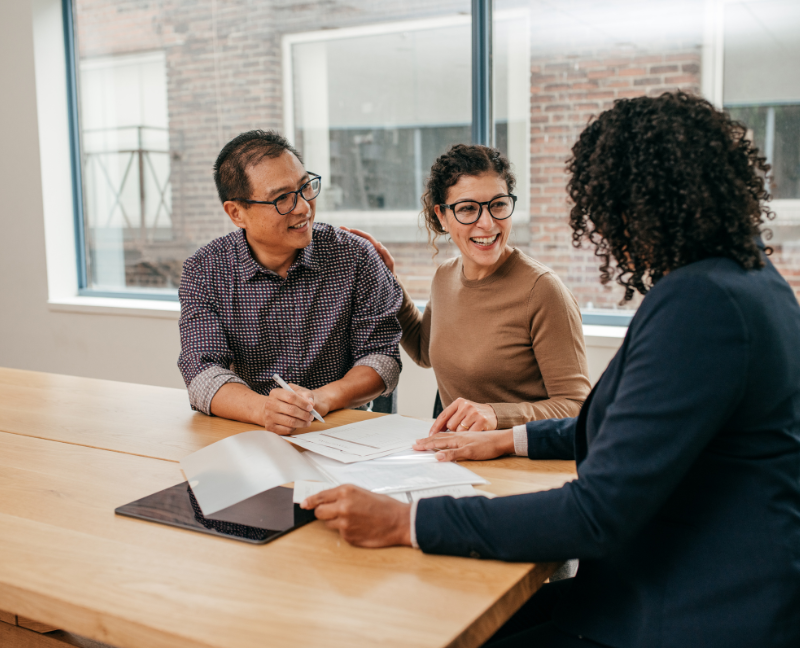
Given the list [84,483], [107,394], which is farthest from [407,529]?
[107,394]

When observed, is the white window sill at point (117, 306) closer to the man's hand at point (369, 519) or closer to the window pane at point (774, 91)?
the window pane at point (774, 91)

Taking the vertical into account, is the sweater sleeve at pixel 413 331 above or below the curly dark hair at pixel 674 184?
below

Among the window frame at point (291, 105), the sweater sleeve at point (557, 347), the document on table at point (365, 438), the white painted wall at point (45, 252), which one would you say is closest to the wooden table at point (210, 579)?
the document on table at point (365, 438)

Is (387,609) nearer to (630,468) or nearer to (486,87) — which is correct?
(630,468)

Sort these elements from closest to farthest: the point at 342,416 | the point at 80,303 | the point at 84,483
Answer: the point at 84,483, the point at 342,416, the point at 80,303

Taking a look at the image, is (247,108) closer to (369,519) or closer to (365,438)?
(365,438)

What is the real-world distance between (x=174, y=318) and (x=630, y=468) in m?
3.38

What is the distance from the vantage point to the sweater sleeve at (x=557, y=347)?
1639 mm

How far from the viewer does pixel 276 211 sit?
1896 millimetres

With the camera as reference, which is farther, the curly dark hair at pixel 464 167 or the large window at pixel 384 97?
the large window at pixel 384 97

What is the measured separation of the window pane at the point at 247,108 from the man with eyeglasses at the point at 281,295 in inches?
61.0

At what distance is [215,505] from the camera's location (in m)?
1.14

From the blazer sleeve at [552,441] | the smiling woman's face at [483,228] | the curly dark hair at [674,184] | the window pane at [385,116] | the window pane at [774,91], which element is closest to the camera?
the curly dark hair at [674,184]

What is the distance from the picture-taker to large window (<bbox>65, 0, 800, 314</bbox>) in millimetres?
2820
